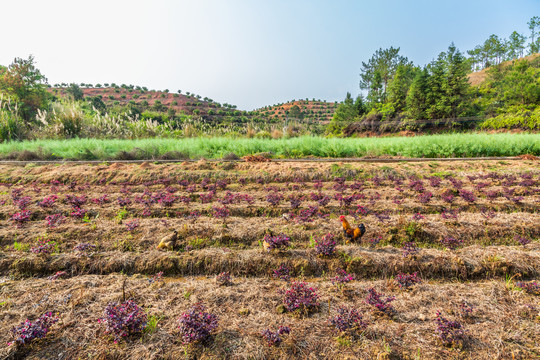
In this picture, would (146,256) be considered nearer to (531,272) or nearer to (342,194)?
(342,194)

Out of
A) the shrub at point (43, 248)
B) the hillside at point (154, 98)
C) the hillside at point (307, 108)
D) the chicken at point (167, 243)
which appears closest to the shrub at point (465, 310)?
the chicken at point (167, 243)

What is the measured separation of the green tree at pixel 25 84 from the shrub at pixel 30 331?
92.1 ft

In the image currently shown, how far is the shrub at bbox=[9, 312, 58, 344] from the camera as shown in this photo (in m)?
1.76

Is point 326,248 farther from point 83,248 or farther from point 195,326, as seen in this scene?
point 83,248

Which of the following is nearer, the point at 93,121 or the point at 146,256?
the point at 146,256

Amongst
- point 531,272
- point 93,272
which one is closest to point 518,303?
point 531,272

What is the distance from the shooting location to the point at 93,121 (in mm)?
13234

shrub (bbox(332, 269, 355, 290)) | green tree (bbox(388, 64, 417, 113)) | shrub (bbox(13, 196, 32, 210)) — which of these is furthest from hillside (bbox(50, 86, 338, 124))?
shrub (bbox(332, 269, 355, 290))

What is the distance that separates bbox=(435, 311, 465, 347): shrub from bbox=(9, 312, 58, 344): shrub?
3032 millimetres

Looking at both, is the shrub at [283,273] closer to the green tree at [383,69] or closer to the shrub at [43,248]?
the shrub at [43,248]

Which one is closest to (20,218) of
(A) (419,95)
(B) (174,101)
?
(A) (419,95)

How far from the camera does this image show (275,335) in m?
1.82

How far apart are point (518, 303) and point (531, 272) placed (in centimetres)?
87

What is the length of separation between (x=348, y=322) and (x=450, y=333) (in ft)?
2.45
